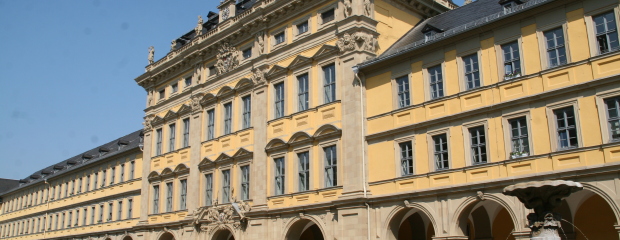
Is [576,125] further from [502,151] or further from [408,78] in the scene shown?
[408,78]

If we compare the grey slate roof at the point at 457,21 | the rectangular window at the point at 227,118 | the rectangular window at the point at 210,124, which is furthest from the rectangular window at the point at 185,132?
the grey slate roof at the point at 457,21

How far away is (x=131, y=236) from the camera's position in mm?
45219

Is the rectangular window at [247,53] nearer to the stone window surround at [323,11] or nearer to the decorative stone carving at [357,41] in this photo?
the stone window surround at [323,11]

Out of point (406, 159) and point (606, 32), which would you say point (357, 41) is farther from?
Answer: point (606, 32)

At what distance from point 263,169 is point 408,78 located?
985 centimetres

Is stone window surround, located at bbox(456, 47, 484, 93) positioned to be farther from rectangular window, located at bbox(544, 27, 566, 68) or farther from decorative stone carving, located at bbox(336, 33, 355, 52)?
decorative stone carving, located at bbox(336, 33, 355, 52)

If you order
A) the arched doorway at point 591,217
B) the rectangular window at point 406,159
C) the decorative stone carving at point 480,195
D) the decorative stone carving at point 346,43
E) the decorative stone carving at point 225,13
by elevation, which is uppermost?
the decorative stone carving at point 225,13

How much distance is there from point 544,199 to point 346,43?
14.8 metres

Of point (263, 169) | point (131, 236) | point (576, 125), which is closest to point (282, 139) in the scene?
point (263, 169)

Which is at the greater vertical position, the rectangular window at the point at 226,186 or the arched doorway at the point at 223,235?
the rectangular window at the point at 226,186

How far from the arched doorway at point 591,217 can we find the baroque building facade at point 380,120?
5 cm

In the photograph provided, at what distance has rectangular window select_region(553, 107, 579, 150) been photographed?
2030 centimetres

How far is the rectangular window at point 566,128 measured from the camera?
66.6 ft

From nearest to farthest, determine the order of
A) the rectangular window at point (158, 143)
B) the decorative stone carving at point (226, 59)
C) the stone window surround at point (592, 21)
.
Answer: the stone window surround at point (592, 21) < the decorative stone carving at point (226, 59) < the rectangular window at point (158, 143)
